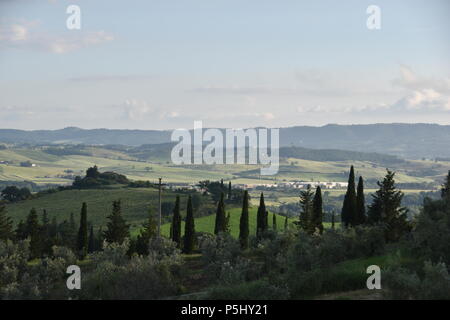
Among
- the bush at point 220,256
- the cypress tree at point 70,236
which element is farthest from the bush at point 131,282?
the cypress tree at point 70,236

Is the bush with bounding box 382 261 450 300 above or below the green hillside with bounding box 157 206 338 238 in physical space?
above

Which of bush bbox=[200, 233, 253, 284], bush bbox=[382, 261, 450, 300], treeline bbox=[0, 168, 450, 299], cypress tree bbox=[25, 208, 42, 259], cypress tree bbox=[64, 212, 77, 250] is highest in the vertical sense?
bush bbox=[382, 261, 450, 300]

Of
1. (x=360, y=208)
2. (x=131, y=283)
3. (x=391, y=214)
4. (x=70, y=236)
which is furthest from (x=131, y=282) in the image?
(x=70, y=236)

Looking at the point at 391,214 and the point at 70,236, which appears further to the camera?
the point at 70,236

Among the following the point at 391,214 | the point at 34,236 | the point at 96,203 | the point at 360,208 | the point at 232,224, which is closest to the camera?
the point at 391,214

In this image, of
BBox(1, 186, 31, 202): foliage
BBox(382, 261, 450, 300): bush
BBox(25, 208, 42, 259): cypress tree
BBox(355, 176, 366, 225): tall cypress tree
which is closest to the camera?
BBox(382, 261, 450, 300): bush

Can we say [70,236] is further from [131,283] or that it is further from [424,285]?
[424,285]

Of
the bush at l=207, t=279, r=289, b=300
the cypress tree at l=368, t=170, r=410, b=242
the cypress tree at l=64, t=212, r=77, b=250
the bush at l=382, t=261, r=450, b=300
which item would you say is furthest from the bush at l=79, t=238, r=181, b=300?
the cypress tree at l=64, t=212, r=77, b=250

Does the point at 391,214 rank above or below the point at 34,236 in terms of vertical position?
above

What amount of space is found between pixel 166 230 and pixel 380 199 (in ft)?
180

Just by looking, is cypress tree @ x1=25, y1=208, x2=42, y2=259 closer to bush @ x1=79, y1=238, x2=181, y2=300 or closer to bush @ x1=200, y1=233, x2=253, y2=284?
bush @ x1=200, y1=233, x2=253, y2=284

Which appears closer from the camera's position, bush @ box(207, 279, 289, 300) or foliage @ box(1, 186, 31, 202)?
bush @ box(207, 279, 289, 300)
